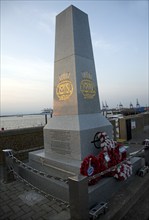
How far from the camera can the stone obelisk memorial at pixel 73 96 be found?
540cm

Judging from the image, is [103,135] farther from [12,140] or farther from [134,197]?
[12,140]

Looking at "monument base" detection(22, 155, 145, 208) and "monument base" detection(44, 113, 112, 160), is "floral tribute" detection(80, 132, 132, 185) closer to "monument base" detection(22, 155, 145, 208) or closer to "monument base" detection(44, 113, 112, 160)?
"monument base" detection(22, 155, 145, 208)

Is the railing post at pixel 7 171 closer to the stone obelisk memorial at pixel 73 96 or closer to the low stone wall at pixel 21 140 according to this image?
the stone obelisk memorial at pixel 73 96

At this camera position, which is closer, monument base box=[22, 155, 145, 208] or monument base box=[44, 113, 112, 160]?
monument base box=[22, 155, 145, 208]

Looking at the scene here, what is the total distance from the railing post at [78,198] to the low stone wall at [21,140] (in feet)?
15.6

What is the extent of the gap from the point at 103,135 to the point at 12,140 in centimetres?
480

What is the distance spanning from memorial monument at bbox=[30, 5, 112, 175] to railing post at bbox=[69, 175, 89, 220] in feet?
5.71

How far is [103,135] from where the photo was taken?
5383 millimetres

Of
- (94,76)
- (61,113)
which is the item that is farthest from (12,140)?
(94,76)

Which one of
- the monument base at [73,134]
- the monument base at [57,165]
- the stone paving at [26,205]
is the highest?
the monument base at [73,134]

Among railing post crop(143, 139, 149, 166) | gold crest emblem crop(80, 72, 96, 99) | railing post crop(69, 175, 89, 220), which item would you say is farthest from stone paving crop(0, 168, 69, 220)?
railing post crop(143, 139, 149, 166)

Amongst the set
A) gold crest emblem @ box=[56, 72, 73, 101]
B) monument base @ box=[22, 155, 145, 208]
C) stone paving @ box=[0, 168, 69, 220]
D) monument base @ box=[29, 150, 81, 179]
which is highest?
gold crest emblem @ box=[56, 72, 73, 101]

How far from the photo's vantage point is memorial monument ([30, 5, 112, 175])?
17.6 feet

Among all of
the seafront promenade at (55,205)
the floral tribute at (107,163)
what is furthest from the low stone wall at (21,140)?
the floral tribute at (107,163)
